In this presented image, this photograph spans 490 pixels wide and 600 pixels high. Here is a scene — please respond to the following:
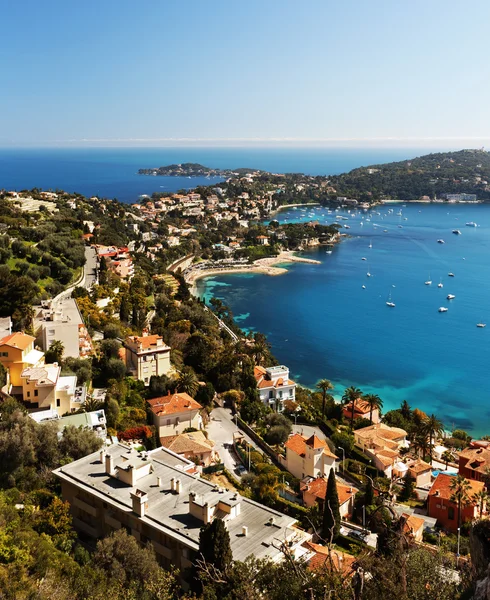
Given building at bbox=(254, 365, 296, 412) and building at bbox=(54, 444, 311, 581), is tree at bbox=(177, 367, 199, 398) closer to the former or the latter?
building at bbox=(254, 365, 296, 412)

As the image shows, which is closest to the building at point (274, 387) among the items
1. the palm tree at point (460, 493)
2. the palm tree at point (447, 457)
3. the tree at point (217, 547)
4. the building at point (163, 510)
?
the palm tree at point (447, 457)

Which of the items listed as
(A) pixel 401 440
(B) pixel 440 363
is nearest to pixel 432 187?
(B) pixel 440 363

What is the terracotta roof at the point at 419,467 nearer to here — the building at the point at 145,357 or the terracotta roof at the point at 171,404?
the terracotta roof at the point at 171,404

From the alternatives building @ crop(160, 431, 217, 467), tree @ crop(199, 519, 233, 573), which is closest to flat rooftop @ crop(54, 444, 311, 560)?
tree @ crop(199, 519, 233, 573)

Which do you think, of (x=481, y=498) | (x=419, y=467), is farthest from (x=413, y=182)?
(x=481, y=498)

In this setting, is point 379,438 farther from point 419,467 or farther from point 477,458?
point 477,458

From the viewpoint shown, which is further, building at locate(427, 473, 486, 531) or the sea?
the sea

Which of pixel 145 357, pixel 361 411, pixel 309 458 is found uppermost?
pixel 145 357
